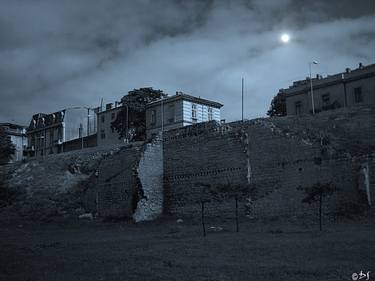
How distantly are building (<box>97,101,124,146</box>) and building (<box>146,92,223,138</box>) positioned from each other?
17.1 feet

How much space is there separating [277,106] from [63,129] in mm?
28465

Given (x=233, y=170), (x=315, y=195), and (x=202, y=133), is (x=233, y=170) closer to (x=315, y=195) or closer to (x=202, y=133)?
(x=202, y=133)

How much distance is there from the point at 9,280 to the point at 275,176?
14.7m

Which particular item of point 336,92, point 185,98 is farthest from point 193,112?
point 336,92

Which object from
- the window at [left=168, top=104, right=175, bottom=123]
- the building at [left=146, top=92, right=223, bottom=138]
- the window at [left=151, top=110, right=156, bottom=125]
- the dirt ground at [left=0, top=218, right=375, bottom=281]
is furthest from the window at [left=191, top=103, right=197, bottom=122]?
the dirt ground at [left=0, top=218, right=375, bottom=281]

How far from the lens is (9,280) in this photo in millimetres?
8875

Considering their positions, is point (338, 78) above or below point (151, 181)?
above

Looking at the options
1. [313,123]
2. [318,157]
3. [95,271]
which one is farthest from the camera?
[313,123]

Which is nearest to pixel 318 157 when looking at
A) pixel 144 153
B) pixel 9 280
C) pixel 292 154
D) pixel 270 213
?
pixel 292 154

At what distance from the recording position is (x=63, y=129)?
6166cm

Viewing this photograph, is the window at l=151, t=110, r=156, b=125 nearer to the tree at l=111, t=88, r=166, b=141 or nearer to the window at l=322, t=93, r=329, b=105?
the tree at l=111, t=88, r=166, b=141

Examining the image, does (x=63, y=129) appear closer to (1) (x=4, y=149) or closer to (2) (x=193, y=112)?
(1) (x=4, y=149)

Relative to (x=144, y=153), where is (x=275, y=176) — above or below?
below

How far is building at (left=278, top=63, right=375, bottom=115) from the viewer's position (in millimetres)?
36156
